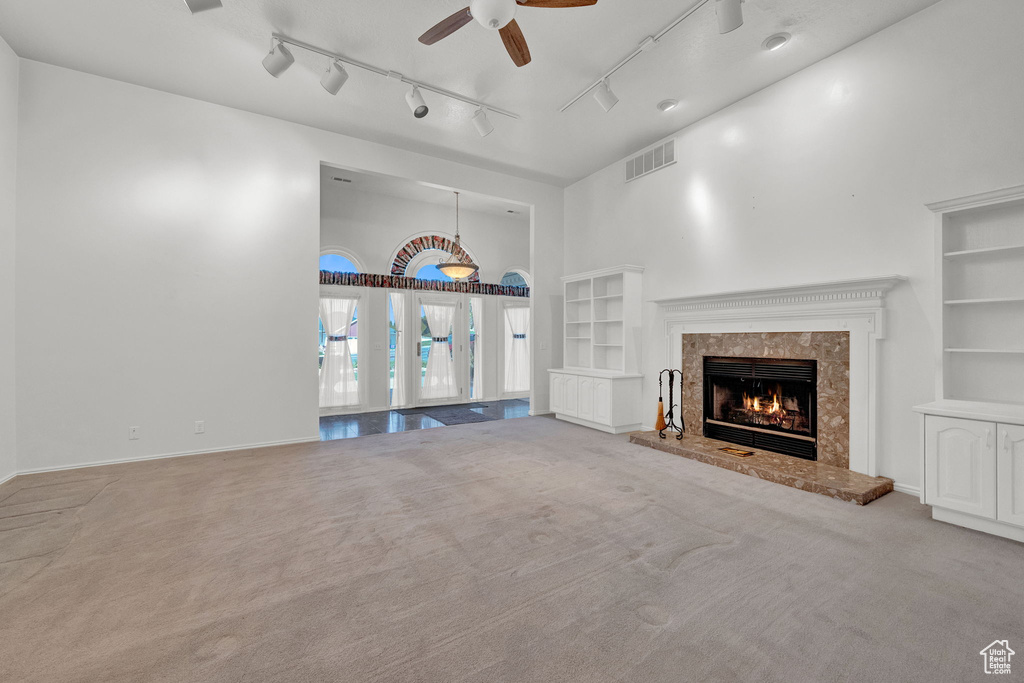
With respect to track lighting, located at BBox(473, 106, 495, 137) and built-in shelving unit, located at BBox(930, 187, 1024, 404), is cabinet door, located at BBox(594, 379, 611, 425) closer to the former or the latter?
built-in shelving unit, located at BBox(930, 187, 1024, 404)

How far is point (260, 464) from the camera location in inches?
165

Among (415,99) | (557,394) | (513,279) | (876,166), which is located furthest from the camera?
(513,279)

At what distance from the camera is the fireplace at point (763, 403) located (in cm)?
410

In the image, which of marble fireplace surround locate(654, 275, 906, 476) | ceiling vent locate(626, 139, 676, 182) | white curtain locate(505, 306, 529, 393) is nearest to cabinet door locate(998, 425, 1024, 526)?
marble fireplace surround locate(654, 275, 906, 476)

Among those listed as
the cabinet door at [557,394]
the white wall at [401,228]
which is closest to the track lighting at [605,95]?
the cabinet door at [557,394]

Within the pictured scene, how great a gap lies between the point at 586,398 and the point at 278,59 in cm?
Result: 493

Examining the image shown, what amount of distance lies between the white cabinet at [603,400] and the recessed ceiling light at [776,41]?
11.8 ft

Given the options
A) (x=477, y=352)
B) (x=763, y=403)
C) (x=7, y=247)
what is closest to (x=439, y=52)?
(x=7, y=247)

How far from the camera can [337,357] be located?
24.1ft

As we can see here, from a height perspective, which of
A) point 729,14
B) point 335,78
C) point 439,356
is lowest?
point 439,356

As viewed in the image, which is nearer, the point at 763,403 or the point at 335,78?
the point at 335,78

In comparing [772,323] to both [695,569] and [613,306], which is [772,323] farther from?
[695,569]

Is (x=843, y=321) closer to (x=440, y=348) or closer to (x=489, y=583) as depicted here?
(x=489, y=583)

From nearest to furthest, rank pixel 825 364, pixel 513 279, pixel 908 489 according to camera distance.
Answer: pixel 908 489 < pixel 825 364 < pixel 513 279
